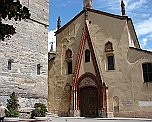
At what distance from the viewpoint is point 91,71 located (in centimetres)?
2314

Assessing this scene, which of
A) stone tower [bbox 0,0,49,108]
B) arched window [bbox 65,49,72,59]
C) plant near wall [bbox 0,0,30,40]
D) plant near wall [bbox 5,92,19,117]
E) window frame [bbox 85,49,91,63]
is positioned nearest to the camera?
plant near wall [bbox 0,0,30,40]

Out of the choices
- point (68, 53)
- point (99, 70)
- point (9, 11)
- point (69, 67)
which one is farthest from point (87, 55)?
point (9, 11)

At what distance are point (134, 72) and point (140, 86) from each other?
1.36m

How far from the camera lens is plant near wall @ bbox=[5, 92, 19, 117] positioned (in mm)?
13523

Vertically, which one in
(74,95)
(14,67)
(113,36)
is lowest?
(74,95)

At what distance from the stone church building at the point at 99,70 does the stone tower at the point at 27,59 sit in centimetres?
578

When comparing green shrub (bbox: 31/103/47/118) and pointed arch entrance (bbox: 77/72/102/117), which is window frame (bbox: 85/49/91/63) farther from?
green shrub (bbox: 31/103/47/118)

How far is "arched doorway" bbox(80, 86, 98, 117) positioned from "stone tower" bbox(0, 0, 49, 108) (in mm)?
6010

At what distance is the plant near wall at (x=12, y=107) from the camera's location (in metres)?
13.5

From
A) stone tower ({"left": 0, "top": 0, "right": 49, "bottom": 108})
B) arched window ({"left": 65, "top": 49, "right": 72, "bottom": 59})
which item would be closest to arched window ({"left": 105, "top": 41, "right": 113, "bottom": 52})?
arched window ({"left": 65, "top": 49, "right": 72, "bottom": 59})

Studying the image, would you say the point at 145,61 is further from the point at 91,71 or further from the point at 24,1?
the point at 24,1

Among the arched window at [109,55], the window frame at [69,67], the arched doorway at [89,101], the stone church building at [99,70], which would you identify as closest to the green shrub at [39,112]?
the stone church building at [99,70]

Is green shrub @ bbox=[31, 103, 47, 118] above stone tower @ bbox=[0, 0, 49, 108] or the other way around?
the other way around

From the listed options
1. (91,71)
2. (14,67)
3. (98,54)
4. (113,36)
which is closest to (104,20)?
(113,36)
